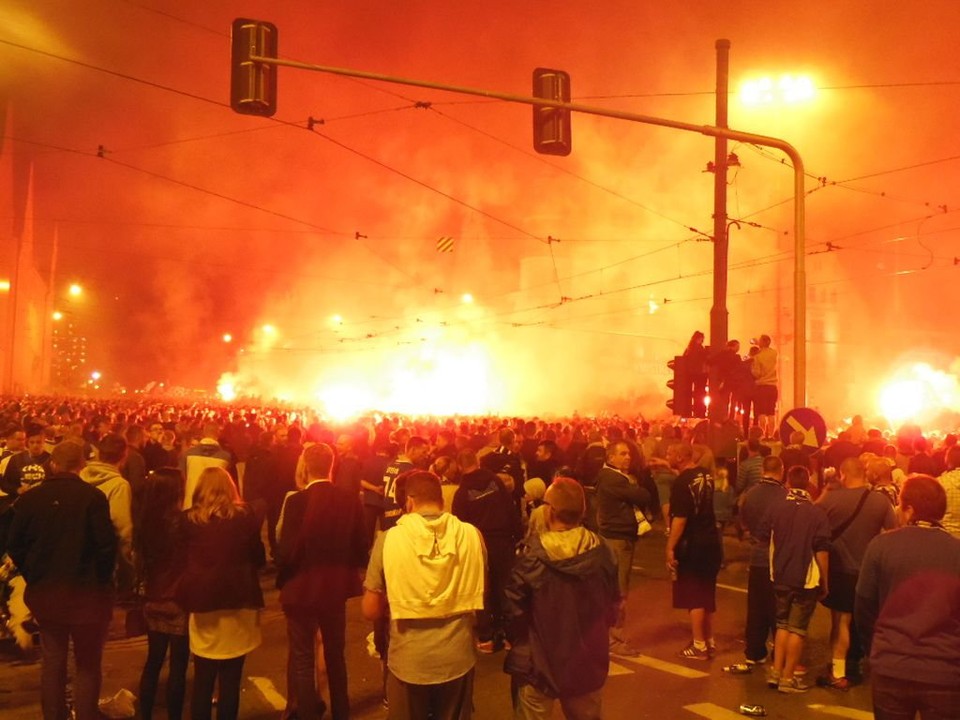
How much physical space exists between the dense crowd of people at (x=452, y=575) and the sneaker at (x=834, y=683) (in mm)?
40

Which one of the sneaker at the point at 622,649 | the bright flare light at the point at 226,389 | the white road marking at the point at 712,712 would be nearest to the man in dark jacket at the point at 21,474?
the sneaker at the point at 622,649

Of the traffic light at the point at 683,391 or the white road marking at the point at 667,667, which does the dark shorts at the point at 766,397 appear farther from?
the white road marking at the point at 667,667

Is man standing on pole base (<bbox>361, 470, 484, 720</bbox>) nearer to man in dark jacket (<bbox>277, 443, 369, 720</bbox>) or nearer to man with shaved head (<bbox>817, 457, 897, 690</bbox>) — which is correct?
man in dark jacket (<bbox>277, 443, 369, 720</bbox>)

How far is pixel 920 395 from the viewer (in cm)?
A: 4509

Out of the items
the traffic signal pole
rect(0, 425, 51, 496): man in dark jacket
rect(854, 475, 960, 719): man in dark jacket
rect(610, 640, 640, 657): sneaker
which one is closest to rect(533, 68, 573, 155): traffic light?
the traffic signal pole

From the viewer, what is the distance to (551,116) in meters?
9.30

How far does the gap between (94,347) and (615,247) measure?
49.5 meters

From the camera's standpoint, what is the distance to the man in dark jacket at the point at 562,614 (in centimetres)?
416

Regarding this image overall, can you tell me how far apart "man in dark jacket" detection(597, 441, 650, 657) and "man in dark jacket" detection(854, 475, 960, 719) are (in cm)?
342

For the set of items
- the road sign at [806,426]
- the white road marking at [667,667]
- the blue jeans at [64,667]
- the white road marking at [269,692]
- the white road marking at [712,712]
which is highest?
the road sign at [806,426]

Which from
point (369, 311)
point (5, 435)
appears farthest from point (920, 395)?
point (5, 435)

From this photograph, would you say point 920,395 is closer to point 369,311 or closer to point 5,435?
point 369,311

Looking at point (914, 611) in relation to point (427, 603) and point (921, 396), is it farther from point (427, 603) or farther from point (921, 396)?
point (921, 396)

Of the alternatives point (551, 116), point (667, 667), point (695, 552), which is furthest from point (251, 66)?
point (667, 667)
